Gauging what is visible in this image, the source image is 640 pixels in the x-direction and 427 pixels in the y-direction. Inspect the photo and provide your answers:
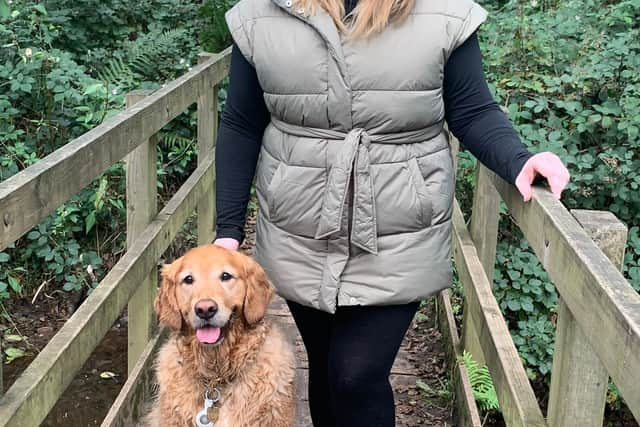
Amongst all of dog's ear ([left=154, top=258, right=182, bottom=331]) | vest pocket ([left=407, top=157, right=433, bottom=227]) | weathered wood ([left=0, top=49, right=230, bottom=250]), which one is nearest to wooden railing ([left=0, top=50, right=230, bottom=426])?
weathered wood ([left=0, top=49, right=230, bottom=250])

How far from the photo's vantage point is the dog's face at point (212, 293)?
3.00m

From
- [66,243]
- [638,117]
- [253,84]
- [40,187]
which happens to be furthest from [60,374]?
[638,117]

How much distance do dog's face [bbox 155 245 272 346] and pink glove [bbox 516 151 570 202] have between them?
95 cm

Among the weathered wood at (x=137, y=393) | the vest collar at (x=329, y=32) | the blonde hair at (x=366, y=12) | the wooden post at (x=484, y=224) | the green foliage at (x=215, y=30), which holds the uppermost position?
the blonde hair at (x=366, y=12)

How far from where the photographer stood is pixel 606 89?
21.9ft

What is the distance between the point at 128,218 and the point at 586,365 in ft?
8.13

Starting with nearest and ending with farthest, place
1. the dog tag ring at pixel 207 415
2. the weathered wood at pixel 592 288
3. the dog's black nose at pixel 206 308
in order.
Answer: the weathered wood at pixel 592 288 → the dog's black nose at pixel 206 308 → the dog tag ring at pixel 207 415

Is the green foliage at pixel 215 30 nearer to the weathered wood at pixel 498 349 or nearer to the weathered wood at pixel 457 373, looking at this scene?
the weathered wood at pixel 457 373

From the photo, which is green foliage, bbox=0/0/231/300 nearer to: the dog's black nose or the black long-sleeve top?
the black long-sleeve top

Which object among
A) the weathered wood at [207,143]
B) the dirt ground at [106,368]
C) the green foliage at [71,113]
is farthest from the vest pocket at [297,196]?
the green foliage at [71,113]

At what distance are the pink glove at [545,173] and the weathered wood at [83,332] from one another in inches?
59.7

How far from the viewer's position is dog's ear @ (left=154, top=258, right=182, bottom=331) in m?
3.15

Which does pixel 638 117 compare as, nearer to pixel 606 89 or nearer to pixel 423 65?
pixel 606 89

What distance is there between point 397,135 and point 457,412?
6.93ft
